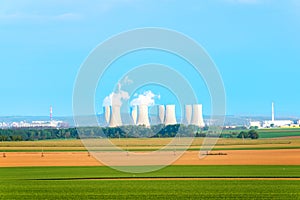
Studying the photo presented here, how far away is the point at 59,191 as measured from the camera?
Answer: 143 ft

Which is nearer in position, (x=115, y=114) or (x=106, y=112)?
(x=106, y=112)

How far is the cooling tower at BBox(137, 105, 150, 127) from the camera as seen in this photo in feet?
168

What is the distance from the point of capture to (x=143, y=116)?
55.9 m

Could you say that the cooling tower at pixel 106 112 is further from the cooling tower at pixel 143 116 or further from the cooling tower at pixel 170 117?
the cooling tower at pixel 170 117

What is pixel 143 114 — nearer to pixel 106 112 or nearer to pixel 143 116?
pixel 143 116

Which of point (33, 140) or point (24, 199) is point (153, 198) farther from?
point (33, 140)

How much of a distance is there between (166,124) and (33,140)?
371 feet

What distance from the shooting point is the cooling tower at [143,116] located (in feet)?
168

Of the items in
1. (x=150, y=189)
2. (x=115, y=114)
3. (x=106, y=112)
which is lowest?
(x=150, y=189)

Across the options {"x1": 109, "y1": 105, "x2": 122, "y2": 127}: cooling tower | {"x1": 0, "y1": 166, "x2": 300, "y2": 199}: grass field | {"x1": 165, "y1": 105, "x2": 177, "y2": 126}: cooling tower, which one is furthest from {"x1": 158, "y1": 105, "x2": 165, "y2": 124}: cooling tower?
{"x1": 109, "y1": 105, "x2": 122, "y2": 127}: cooling tower

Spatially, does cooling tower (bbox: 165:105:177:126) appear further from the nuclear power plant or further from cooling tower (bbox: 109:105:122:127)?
cooling tower (bbox: 109:105:122:127)

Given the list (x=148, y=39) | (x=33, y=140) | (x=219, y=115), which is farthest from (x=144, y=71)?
(x=33, y=140)

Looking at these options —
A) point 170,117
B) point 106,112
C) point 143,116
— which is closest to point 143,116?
point 143,116

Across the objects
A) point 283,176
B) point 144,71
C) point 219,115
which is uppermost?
point 144,71
